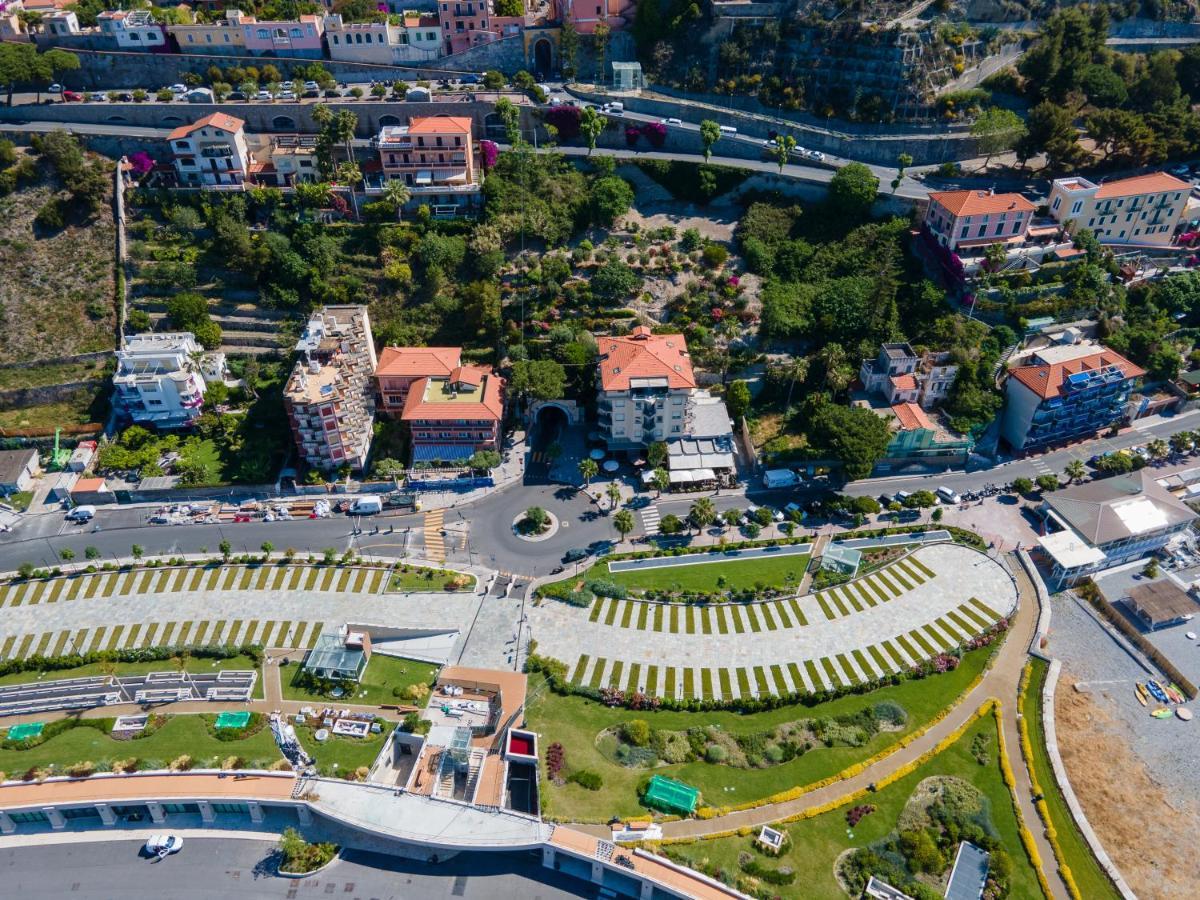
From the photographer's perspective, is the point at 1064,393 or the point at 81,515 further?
the point at 1064,393

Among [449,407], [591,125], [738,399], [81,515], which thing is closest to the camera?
[81,515]

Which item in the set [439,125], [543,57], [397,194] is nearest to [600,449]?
[397,194]

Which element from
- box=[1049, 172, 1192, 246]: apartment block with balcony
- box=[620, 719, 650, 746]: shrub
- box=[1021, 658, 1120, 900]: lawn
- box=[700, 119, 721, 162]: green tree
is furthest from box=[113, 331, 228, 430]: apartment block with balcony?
box=[1049, 172, 1192, 246]: apartment block with balcony

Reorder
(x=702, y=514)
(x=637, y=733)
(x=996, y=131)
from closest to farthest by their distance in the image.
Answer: (x=637, y=733), (x=702, y=514), (x=996, y=131)

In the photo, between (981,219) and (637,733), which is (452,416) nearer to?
(637,733)

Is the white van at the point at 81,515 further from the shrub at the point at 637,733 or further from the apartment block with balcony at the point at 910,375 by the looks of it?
→ the apartment block with balcony at the point at 910,375

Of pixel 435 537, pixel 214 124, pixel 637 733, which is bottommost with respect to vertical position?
pixel 637 733

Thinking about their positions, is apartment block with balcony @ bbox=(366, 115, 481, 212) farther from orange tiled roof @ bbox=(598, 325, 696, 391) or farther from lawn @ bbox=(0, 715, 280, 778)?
lawn @ bbox=(0, 715, 280, 778)

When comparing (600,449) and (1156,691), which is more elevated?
(600,449)
